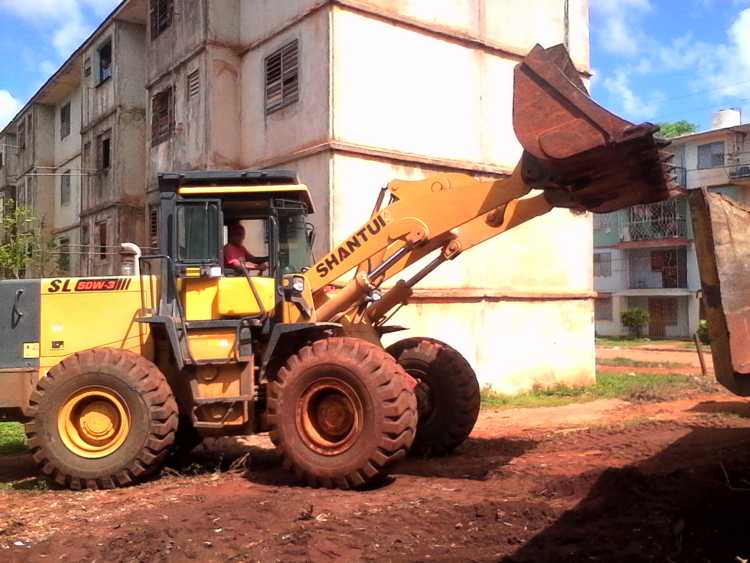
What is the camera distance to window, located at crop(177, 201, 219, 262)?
7.31 meters

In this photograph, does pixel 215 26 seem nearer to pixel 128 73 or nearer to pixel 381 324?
pixel 128 73

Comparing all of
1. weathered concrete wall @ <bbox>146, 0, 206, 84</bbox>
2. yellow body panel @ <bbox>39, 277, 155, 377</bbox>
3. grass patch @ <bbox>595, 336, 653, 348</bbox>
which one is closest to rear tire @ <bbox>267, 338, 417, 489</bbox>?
yellow body panel @ <bbox>39, 277, 155, 377</bbox>

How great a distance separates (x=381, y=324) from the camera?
8.43m

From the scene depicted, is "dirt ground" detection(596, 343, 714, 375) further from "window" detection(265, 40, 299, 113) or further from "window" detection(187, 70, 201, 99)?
"window" detection(187, 70, 201, 99)

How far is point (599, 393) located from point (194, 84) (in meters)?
11.5

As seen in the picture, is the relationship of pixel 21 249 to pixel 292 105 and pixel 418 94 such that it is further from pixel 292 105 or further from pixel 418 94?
pixel 418 94

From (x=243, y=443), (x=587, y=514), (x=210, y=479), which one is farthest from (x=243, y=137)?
(x=587, y=514)

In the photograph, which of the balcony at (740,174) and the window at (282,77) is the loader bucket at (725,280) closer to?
the window at (282,77)

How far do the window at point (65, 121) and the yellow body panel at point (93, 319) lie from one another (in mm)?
23506

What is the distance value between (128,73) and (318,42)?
39.9 ft

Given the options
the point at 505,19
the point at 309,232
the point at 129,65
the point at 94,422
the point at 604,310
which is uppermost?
the point at 129,65

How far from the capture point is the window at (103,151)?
23784 millimetres

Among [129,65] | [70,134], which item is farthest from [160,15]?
[70,134]

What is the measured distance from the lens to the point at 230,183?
737cm
